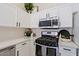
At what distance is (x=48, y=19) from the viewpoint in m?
2.80

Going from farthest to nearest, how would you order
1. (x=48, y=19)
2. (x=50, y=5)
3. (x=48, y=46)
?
1. (x=50, y=5)
2. (x=48, y=19)
3. (x=48, y=46)

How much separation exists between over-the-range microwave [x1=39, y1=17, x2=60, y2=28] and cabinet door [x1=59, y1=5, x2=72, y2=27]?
107 millimetres

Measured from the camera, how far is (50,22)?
8.93ft

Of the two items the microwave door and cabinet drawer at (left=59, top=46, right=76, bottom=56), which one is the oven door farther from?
the microwave door

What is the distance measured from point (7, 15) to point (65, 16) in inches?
55.4

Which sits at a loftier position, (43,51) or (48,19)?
(48,19)

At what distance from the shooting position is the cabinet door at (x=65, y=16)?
7.96 feet

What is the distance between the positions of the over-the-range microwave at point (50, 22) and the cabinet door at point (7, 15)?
850 millimetres

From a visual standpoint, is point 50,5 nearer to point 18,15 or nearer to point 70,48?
point 18,15

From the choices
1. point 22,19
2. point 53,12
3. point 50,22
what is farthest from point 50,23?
point 22,19

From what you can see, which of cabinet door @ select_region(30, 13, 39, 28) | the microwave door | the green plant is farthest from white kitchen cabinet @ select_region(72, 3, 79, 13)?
the green plant

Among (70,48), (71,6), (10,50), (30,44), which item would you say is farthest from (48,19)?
(10,50)

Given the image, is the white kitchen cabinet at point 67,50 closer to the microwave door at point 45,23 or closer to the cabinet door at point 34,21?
the microwave door at point 45,23

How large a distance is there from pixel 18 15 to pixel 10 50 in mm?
1093
